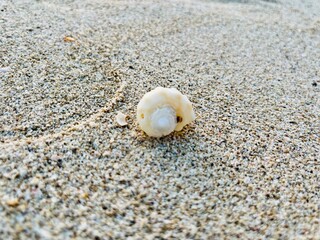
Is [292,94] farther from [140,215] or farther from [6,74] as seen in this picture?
[6,74]

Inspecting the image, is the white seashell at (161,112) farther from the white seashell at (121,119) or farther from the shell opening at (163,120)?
the white seashell at (121,119)

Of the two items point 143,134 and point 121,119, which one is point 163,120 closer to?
point 143,134

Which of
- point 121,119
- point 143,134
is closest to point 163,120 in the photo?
point 143,134

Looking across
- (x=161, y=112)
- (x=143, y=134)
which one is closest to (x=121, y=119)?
(x=143, y=134)

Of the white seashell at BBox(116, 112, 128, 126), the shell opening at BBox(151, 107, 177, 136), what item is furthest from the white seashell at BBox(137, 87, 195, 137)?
the white seashell at BBox(116, 112, 128, 126)

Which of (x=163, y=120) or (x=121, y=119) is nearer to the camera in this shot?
(x=163, y=120)

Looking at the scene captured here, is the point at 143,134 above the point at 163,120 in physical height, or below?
below

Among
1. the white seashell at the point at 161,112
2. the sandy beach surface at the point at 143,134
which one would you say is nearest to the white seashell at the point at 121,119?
the sandy beach surface at the point at 143,134
